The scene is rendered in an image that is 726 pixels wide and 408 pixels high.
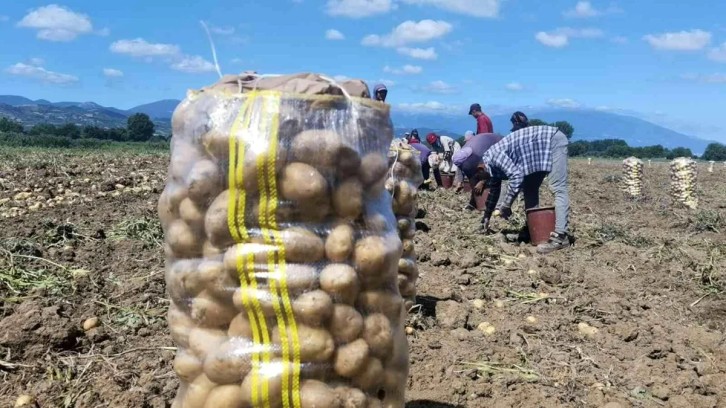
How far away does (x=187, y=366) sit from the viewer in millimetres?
2271

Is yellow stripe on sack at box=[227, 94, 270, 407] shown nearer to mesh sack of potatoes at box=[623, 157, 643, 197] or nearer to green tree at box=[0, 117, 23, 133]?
mesh sack of potatoes at box=[623, 157, 643, 197]

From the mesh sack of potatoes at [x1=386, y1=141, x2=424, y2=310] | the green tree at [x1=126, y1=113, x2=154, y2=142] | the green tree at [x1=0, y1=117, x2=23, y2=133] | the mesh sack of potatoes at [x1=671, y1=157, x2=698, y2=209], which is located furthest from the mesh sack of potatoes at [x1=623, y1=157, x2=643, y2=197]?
the green tree at [x1=0, y1=117, x2=23, y2=133]

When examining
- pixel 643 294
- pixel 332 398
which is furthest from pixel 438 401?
pixel 643 294

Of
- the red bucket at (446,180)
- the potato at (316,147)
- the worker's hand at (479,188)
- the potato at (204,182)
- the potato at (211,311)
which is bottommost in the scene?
the red bucket at (446,180)

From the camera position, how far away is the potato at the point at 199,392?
7.30 ft

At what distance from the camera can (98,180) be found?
40.3 feet

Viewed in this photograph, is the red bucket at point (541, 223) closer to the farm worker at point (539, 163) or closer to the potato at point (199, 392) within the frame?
the farm worker at point (539, 163)

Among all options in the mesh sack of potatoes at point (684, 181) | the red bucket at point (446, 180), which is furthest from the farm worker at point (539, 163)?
the mesh sack of potatoes at point (684, 181)

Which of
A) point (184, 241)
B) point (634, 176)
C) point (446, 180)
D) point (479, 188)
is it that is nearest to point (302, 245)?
point (184, 241)

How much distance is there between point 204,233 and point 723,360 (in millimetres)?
3314

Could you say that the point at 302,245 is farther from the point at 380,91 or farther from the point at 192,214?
the point at 380,91

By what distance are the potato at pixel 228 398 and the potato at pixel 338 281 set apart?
1.31 ft

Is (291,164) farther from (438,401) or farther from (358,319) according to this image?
(438,401)

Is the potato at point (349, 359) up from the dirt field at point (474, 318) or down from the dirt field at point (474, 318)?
up
